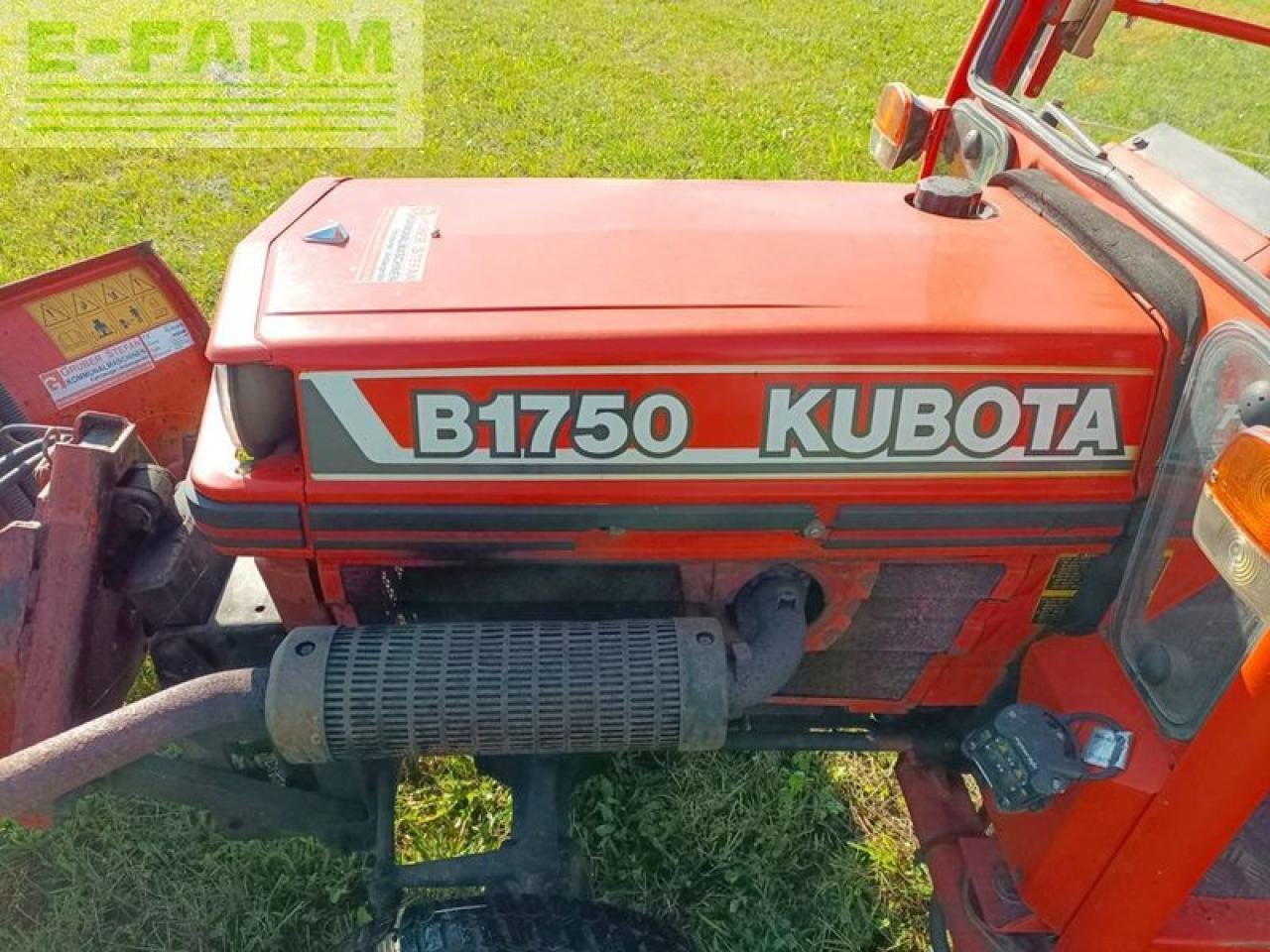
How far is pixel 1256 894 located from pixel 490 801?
171cm

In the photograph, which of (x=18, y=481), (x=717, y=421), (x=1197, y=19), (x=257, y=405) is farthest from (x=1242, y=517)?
(x=18, y=481)

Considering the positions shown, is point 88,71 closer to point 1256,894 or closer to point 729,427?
point 729,427

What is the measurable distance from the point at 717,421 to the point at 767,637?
409 mm

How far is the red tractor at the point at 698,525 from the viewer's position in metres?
1.58

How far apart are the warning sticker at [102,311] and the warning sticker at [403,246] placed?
1.02 metres

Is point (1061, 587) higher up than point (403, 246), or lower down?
lower down

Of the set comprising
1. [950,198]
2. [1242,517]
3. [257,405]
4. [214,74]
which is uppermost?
[950,198]

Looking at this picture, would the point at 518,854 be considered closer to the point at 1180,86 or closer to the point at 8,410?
the point at 8,410

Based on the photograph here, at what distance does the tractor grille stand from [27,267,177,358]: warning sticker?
4.33ft

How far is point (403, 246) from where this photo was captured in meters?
1.79

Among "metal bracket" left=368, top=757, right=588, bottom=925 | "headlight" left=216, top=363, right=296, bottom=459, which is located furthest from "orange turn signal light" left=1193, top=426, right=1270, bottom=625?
"headlight" left=216, top=363, right=296, bottom=459

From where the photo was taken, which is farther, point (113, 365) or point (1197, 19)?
point (113, 365)

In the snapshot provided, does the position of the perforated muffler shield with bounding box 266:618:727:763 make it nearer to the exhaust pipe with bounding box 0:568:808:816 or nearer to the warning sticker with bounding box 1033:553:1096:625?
the exhaust pipe with bounding box 0:568:808:816

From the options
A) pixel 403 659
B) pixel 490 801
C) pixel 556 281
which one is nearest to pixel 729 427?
pixel 556 281
